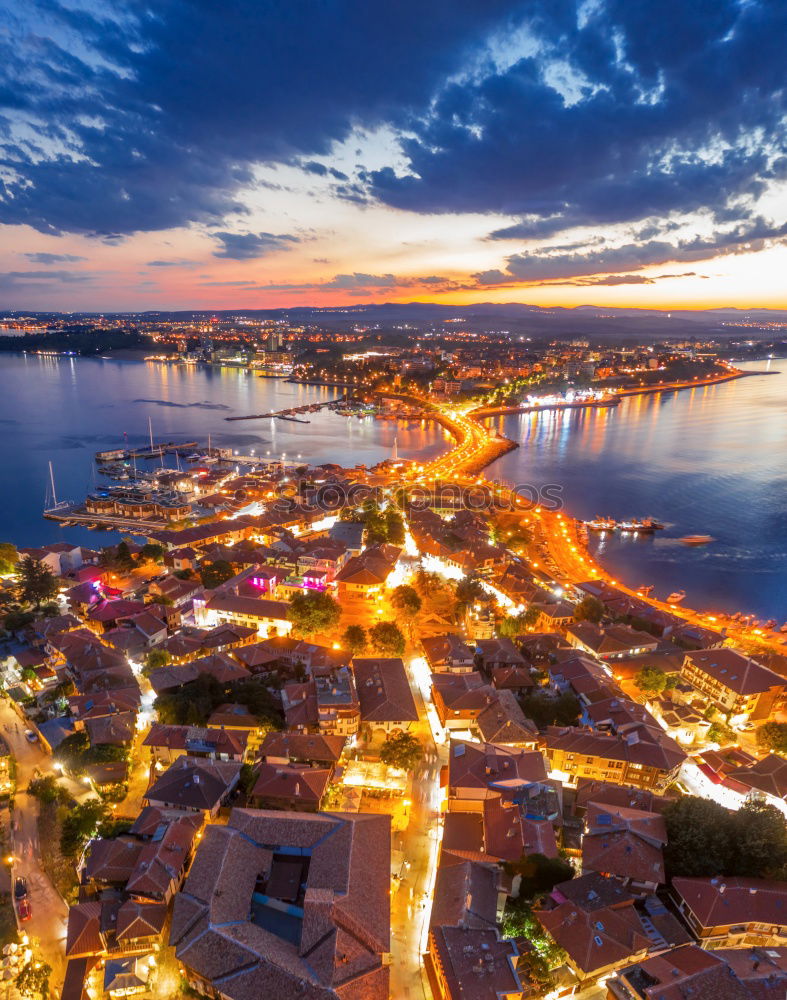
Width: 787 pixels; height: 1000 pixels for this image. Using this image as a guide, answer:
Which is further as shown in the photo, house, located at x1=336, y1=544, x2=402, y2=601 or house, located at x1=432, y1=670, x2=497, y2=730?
house, located at x1=336, y1=544, x2=402, y2=601

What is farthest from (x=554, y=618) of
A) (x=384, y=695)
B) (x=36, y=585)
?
(x=36, y=585)

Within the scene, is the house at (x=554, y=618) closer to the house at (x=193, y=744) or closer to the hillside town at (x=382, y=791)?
the hillside town at (x=382, y=791)

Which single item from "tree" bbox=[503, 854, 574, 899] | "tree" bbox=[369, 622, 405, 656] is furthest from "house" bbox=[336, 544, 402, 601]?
"tree" bbox=[503, 854, 574, 899]

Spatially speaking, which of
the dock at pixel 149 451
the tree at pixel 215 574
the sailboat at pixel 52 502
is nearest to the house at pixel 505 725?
the tree at pixel 215 574

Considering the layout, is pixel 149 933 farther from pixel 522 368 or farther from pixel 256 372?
pixel 256 372

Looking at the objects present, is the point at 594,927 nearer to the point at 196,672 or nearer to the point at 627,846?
the point at 627,846

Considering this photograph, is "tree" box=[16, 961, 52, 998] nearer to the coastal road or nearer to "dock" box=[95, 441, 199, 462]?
the coastal road
